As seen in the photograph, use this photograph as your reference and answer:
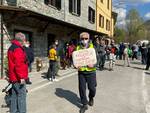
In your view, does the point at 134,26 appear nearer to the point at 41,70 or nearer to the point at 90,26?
the point at 90,26

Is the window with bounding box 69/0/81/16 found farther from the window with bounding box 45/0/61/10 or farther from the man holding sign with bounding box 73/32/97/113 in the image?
the man holding sign with bounding box 73/32/97/113

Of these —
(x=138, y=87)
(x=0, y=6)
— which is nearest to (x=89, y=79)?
(x=138, y=87)

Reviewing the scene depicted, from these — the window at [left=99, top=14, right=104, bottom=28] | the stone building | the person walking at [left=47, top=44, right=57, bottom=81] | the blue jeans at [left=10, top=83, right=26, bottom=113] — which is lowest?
the blue jeans at [left=10, top=83, right=26, bottom=113]

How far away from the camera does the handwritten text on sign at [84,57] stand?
921 cm

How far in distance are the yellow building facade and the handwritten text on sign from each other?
96.5ft

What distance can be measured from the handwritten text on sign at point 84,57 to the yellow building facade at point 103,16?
2942 cm

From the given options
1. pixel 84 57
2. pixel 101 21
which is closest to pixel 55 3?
pixel 84 57

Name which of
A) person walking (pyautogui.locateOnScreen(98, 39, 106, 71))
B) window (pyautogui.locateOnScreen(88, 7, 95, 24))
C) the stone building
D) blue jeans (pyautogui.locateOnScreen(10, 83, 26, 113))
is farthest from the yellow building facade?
blue jeans (pyautogui.locateOnScreen(10, 83, 26, 113))

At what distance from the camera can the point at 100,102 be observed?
34.4 ft

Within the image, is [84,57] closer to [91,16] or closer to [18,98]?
[18,98]

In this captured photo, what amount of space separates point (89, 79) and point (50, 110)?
1.23 m

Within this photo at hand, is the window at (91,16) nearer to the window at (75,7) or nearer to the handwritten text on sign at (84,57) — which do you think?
the window at (75,7)

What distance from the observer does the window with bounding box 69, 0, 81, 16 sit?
Answer: 2727 cm

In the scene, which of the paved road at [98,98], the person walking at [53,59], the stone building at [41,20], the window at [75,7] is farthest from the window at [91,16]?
the paved road at [98,98]
